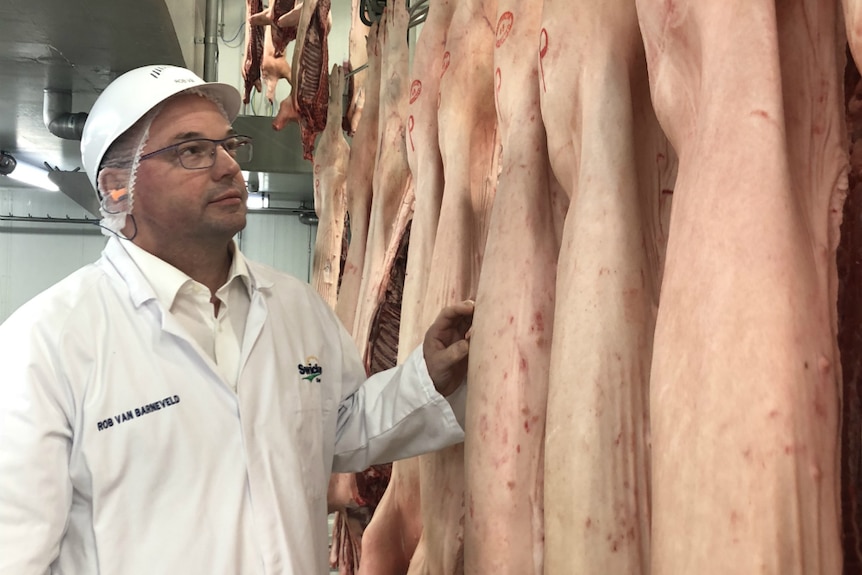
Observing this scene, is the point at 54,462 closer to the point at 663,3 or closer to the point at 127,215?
the point at 127,215

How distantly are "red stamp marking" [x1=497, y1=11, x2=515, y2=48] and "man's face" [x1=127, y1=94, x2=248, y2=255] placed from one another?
25.2 inches

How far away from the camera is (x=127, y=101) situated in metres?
1.75

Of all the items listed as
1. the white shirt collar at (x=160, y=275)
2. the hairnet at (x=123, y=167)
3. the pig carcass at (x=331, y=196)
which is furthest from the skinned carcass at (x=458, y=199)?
the pig carcass at (x=331, y=196)

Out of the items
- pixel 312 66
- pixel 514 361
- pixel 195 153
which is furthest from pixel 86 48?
pixel 514 361

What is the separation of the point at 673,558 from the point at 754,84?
556mm

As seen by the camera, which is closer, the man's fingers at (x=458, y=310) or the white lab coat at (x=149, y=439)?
the white lab coat at (x=149, y=439)

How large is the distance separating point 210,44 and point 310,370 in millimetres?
4982

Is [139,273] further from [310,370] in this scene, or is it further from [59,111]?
[59,111]

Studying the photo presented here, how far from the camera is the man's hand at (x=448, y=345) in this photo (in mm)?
1641

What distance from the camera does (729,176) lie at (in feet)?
3.04

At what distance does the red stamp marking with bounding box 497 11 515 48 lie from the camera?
1.61 metres

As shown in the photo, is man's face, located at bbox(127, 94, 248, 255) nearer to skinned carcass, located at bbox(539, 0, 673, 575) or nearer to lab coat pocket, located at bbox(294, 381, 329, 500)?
lab coat pocket, located at bbox(294, 381, 329, 500)

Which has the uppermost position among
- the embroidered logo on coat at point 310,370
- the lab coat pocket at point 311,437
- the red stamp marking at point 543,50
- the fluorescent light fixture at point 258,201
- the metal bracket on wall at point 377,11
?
the fluorescent light fixture at point 258,201

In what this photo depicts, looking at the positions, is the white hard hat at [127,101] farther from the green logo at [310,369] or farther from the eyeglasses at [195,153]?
the green logo at [310,369]
